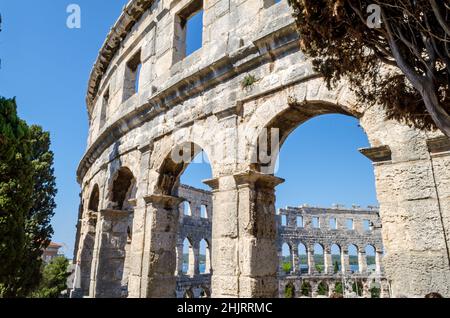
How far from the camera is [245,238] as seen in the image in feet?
16.0

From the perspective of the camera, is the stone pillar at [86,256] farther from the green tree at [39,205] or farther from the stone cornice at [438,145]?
the stone cornice at [438,145]

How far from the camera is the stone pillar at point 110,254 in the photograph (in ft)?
27.5

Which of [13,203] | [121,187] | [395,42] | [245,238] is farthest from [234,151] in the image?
[121,187]

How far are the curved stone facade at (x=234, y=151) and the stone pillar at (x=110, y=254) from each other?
27 millimetres

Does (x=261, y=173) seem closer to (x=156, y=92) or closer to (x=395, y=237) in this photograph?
(x=395, y=237)

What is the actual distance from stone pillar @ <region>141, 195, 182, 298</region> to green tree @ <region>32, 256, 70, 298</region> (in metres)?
6.44

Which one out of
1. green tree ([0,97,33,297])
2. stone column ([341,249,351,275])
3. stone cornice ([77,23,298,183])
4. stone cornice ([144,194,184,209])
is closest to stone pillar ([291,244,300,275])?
stone column ([341,249,351,275])

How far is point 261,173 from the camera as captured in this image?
16.7 feet

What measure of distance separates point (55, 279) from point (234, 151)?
381 inches

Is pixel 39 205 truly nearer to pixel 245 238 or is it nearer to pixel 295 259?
pixel 245 238

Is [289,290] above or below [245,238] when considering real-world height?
below

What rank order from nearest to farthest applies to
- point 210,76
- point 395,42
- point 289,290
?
point 395,42 < point 210,76 < point 289,290

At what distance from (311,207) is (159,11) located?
22.7m

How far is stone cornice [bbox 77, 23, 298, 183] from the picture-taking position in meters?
5.16
